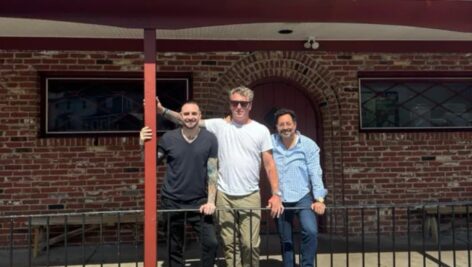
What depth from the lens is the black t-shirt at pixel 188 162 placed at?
4.39 meters

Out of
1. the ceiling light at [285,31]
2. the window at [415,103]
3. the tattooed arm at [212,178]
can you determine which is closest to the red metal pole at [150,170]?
the tattooed arm at [212,178]

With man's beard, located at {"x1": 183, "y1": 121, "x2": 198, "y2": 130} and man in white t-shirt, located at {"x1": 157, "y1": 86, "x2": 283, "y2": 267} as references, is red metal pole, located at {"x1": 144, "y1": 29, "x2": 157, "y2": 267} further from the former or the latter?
man in white t-shirt, located at {"x1": 157, "y1": 86, "x2": 283, "y2": 267}

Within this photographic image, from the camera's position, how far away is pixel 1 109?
20.8 feet

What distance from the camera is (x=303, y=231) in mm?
4422

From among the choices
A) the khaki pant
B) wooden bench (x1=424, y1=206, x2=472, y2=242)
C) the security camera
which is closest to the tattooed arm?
the khaki pant

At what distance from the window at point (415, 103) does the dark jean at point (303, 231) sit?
2803mm

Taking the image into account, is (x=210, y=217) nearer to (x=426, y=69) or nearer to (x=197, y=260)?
(x=197, y=260)

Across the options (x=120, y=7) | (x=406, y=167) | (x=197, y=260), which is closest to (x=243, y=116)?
(x=120, y=7)

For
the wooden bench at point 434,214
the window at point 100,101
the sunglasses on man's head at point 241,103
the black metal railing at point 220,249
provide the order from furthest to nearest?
the wooden bench at point 434,214 < the window at point 100,101 < the black metal railing at point 220,249 < the sunglasses on man's head at point 241,103

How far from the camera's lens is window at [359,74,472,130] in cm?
703

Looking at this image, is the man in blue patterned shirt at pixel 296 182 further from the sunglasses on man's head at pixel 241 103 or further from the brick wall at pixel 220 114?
the brick wall at pixel 220 114

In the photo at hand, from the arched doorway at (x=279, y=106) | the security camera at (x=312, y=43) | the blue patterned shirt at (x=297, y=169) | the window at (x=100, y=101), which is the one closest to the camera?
the blue patterned shirt at (x=297, y=169)

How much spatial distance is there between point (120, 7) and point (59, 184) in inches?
109

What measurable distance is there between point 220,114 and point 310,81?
4.16 feet
